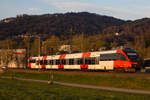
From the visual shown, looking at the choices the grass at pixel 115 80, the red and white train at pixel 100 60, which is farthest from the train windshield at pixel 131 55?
the grass at pixel 115 80

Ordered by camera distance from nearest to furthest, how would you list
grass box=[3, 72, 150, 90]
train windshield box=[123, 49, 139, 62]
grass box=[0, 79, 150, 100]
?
grass box=[0, 79, 150, 100] → grass box=[3, 72, 150, 90] → train windshield box=[123, 49, 139, 62]

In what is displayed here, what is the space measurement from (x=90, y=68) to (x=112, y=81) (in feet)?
56.2

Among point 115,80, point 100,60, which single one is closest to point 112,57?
point 100,60

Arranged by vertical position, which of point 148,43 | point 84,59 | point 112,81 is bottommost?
point 112,81

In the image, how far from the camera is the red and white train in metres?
43.3

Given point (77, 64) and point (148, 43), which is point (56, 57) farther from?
point (148, 43)

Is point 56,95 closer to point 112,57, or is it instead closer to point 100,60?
point 112,57

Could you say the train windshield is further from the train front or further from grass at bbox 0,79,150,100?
grass at bbox 0,79,150,100

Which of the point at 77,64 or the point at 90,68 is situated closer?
the point at 90,68

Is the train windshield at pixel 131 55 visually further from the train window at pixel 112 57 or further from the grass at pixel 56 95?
the grass at pixel 56 95

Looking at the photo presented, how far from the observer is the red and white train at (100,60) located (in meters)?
43.3

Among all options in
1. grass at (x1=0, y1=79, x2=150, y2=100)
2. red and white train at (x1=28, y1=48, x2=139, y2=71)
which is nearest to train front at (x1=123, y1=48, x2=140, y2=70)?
red and white train at (x1=28, y1=48, x2=139, y2=71)

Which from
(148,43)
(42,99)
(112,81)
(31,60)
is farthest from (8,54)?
(42,99)

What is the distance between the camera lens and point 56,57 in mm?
64562
